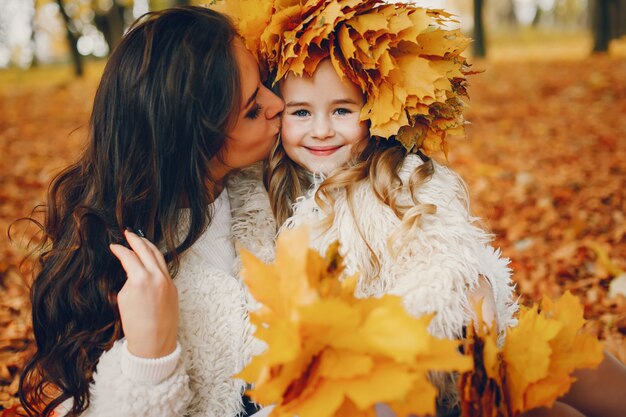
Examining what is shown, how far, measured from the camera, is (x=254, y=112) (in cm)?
202

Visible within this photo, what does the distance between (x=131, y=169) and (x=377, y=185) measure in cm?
80

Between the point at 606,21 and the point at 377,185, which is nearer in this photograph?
the point at 377,185

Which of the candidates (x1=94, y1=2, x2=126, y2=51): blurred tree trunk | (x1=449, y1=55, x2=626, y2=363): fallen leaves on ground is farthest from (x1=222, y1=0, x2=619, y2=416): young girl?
(x1=94, y1=2, x2=126, y2=51): blurred tree trunk

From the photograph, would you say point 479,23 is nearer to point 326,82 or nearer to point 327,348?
point 326,82

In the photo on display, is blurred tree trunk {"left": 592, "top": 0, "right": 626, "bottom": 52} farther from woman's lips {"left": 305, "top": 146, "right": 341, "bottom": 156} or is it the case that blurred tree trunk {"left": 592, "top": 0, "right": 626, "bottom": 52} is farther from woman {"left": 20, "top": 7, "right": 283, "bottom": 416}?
woman {"left": 20, "top": 7, "right": 283, "bottom": 416}

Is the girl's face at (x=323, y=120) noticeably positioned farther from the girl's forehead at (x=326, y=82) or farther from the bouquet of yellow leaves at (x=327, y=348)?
the bouquet of yellow leaves at (x=327, y=348)

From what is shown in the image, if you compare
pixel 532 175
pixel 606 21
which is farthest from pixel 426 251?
pixel 606 21

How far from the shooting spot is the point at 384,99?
6.12 ft

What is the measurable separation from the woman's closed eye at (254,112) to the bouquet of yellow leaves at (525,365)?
1090 mm

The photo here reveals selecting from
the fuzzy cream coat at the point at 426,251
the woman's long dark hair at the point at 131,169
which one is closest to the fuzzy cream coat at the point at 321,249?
the fuzzy cream coat at the point at 426,251

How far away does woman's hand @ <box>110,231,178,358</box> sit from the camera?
61.2 inches

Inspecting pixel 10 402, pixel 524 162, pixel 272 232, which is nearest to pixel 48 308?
pixel 272 232

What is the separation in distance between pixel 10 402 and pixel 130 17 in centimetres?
1896

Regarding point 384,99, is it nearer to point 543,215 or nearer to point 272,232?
point 272,232
